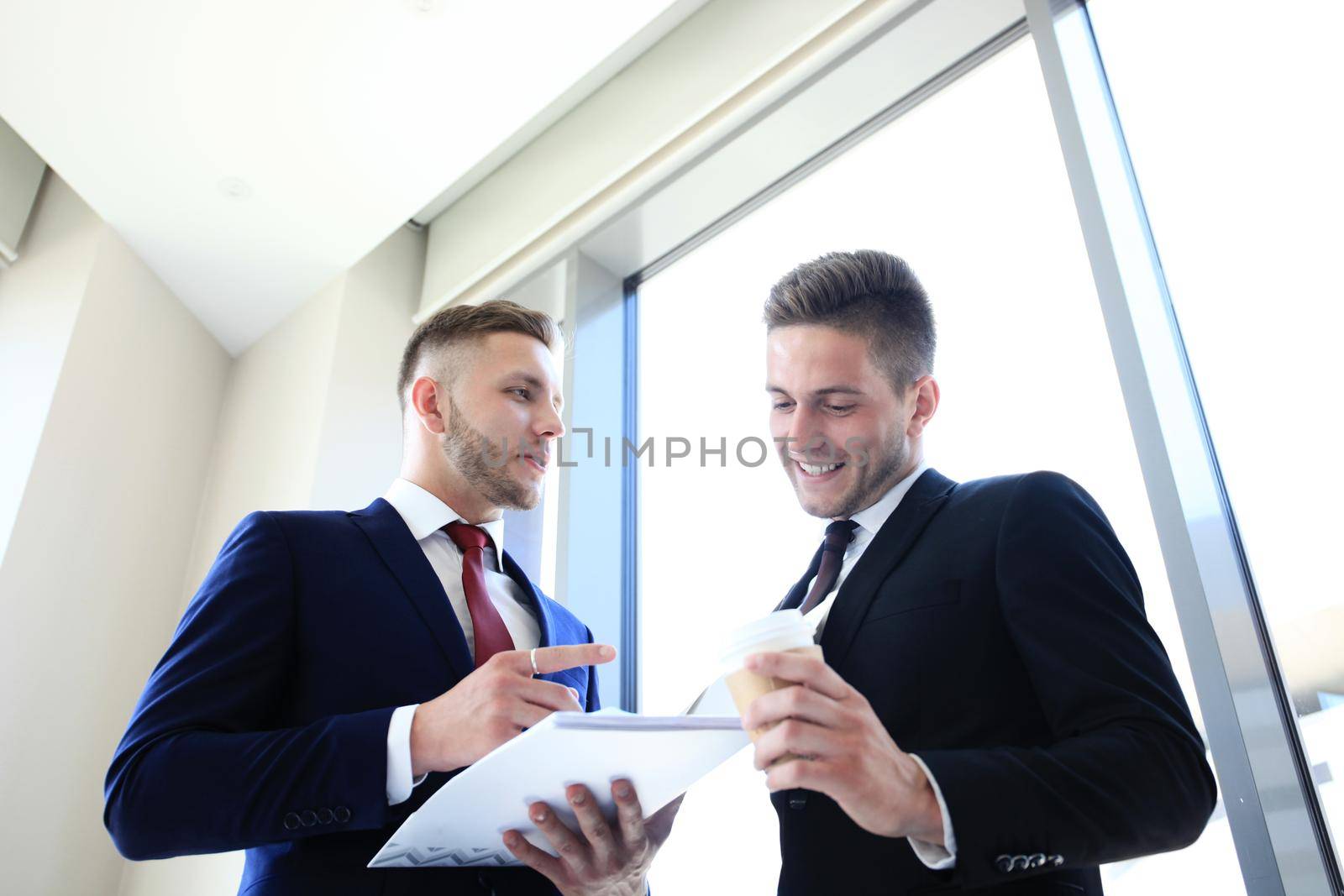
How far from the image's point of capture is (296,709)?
4.45 ft

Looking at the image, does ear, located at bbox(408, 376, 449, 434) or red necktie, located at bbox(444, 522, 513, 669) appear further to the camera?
ear, located at bbox(408, 376, 449, 434)

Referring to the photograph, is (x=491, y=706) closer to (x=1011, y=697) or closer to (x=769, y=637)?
(x=769, y=637)

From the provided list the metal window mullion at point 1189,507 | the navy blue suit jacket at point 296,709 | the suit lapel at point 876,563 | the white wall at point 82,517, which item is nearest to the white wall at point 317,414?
the white wall at point 82,517

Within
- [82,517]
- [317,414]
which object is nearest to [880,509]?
[317,414]

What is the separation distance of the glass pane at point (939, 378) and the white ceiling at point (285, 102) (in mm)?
705

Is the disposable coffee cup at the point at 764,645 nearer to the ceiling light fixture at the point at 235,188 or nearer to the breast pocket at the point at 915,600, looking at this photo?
the breast pocket at the point at 915,600

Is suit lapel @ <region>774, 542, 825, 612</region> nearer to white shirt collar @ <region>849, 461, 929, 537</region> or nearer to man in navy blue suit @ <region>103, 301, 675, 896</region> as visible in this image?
white shirt collar @ <region>849, 461, 929, 537</region>

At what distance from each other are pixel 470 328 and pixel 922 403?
0.95 m

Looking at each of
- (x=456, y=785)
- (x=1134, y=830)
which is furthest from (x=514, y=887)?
(x=1134, y=830)

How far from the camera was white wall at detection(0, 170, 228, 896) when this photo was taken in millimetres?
Result: 2744

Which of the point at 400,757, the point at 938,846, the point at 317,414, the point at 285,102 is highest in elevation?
the point at 285,102

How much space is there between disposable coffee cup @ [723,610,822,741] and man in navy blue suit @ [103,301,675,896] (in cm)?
28

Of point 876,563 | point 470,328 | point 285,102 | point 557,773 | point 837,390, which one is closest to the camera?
point 557,773

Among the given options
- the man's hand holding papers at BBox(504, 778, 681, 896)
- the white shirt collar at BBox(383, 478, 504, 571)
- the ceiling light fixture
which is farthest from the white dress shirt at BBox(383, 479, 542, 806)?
the ceiling light fixture
